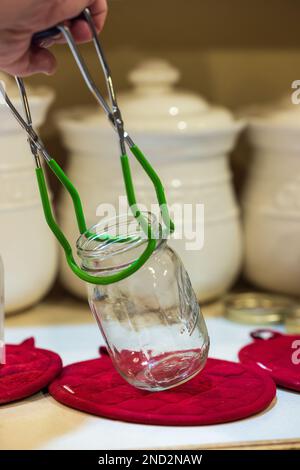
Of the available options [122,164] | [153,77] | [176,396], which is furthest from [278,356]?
Result: [153,77]

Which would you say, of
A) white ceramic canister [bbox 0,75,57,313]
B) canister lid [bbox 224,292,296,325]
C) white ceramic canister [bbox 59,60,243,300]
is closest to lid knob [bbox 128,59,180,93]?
white ceramic canister [bbox 59,60,243,300]

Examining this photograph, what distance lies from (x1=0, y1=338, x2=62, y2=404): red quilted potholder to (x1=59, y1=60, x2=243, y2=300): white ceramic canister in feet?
0.69

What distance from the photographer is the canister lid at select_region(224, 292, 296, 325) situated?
94cm

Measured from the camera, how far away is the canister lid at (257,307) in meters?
0.94

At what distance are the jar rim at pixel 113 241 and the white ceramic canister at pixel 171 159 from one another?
24cm

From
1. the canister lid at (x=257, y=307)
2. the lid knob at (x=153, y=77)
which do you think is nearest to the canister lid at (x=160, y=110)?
the lid knob at (x=153, y=77)

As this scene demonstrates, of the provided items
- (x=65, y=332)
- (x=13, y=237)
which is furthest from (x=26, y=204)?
(x=65, y=332)

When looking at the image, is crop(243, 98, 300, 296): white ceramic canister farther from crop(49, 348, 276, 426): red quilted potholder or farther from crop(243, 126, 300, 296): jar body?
crop(49, 348, 276, 426): red quilted potholder

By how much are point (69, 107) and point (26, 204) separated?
0.22 m

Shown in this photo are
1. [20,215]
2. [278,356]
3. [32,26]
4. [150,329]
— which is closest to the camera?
[32,26]

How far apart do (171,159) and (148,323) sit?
31 cm

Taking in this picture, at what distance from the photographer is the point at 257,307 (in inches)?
39.1

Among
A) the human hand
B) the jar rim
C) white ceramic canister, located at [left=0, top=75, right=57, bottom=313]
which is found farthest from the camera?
white ceramic canister, located at [left=0, top=75, right=57, bottom=313]

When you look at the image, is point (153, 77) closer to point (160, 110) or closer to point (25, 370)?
point (160, 110)
